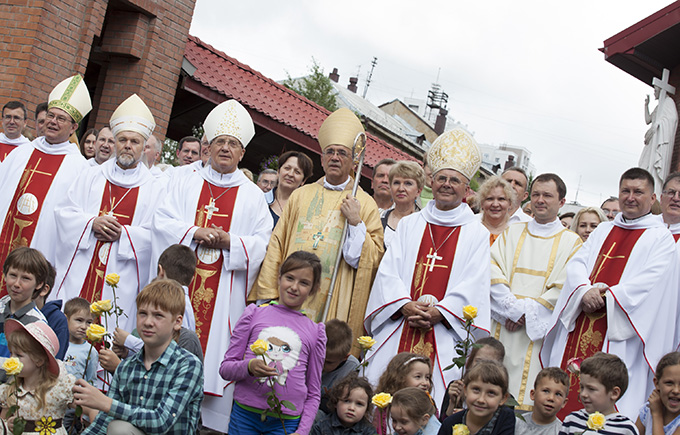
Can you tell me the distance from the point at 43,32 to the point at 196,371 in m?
7.38

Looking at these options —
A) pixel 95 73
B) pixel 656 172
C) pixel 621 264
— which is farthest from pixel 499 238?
pixel 95 73

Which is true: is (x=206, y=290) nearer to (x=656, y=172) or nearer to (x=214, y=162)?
(x=214, y=162)

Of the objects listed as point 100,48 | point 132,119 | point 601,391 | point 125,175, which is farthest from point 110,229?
point 100,48

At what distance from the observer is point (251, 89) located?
14203mm

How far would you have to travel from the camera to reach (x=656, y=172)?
12.6 meters

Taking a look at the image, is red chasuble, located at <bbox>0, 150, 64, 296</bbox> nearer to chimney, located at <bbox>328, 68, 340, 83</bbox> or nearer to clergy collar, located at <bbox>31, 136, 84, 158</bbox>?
clergy collar, located at <bbox>31, 136, 84, 158</bbox>

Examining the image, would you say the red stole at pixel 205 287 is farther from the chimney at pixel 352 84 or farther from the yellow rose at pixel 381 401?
the chimney at pixel 352 84

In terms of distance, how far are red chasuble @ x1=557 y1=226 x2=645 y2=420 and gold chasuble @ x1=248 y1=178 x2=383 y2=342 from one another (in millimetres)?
1670

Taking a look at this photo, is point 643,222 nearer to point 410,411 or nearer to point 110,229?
point 410,411

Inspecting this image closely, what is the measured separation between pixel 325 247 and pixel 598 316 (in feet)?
7.30

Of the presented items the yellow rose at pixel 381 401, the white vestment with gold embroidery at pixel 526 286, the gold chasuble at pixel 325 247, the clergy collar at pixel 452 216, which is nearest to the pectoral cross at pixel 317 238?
the gold chasuble at pixel 325 247

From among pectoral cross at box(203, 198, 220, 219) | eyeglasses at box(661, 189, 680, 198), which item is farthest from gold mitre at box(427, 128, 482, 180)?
pectoral cross at box(203, 198, 220, 219)

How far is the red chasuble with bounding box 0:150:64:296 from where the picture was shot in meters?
7.31

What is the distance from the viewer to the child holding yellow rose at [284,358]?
489cm
